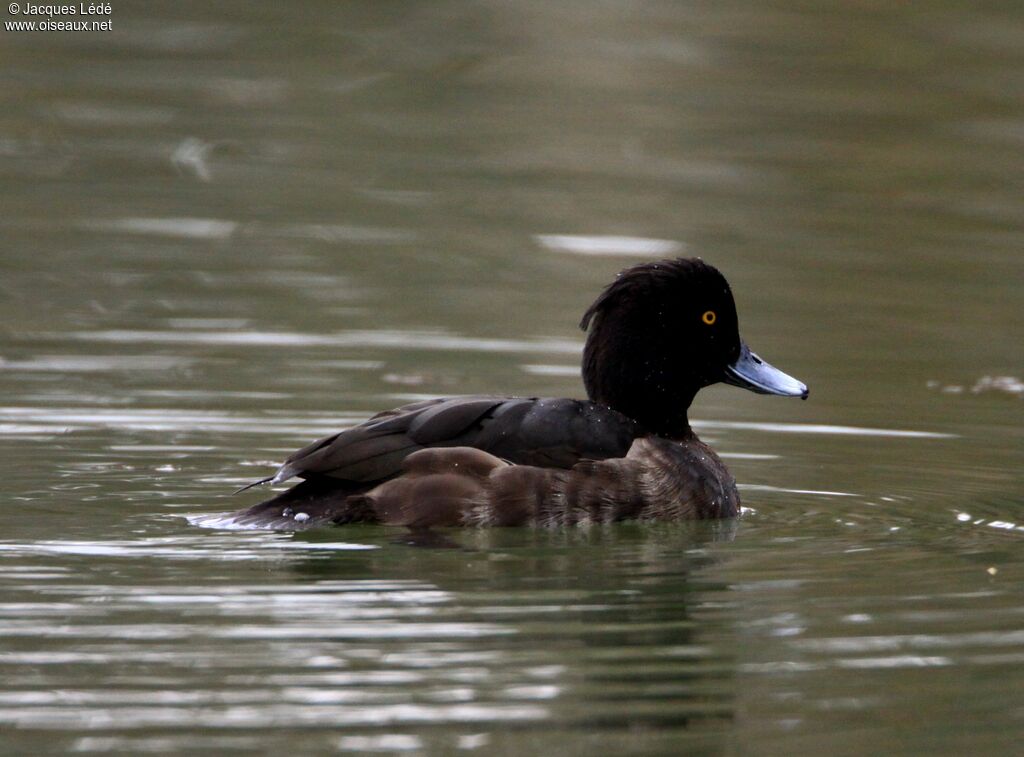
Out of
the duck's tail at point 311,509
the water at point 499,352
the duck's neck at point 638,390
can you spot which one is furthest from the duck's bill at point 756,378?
the duck's tail at point 311,509

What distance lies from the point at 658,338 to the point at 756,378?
0.56 metres

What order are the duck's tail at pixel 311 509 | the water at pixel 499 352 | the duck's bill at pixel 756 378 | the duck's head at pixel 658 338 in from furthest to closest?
1. the duck's bill at pixel 756 378
2. the duck's head at pixel 658 338
3. the duck's tail at pixel 311 509
4. the water at pixel 499 352

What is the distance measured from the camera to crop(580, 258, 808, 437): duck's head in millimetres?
7656

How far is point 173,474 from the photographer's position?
804cm

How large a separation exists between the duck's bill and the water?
0.44 m

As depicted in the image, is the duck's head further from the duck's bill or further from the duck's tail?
the duck's tail

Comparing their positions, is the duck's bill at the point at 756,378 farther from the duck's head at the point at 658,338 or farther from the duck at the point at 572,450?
the duck at the point at 572,450

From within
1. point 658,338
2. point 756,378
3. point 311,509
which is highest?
point 658,338

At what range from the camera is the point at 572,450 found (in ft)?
23.7

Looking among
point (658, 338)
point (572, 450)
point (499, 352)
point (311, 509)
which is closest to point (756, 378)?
Answer: point (658, 338)

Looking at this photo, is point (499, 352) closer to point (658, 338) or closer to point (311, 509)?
point (658, 338)

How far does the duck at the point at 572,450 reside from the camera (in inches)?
277

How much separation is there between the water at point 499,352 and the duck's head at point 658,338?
2.08 ft

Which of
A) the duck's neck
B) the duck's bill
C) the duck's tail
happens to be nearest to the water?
the duck's tail
